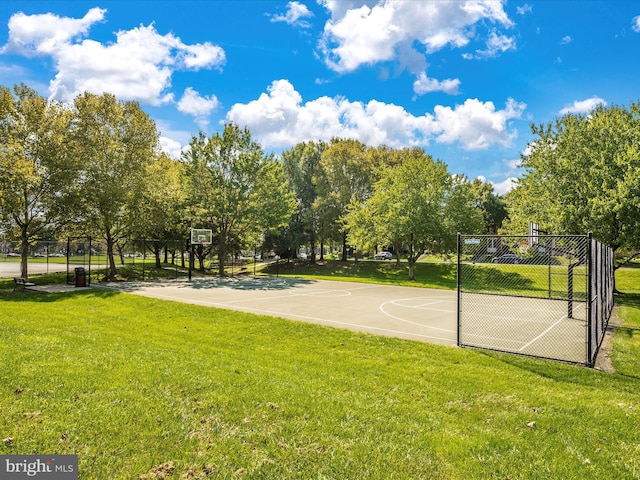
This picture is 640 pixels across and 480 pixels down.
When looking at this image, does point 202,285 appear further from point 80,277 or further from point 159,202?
point 159,202

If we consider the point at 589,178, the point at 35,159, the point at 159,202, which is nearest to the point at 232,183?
the point at 159,202

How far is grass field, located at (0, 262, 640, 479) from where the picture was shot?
11.3 ft

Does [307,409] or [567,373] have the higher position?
[307,409]

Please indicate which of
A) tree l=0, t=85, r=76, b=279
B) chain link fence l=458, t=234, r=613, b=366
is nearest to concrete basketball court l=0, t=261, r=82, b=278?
tree l=0, t=85, r=76, b=279

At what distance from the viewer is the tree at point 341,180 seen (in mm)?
38344

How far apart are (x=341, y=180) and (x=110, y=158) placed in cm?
2171

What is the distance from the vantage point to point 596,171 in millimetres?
16578

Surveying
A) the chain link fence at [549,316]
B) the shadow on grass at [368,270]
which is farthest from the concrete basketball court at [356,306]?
the shadow on grass at [368,270]

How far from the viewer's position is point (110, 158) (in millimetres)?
23656

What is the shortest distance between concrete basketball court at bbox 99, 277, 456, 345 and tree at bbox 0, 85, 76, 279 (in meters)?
8.35

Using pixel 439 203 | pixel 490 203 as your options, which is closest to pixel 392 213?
pixel 439 203

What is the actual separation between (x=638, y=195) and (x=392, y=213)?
15340 mm

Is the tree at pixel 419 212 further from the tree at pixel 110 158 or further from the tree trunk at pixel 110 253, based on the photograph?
the tree trunk at pixel 110 253

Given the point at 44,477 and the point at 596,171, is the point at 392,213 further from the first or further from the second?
the point at 44,477
